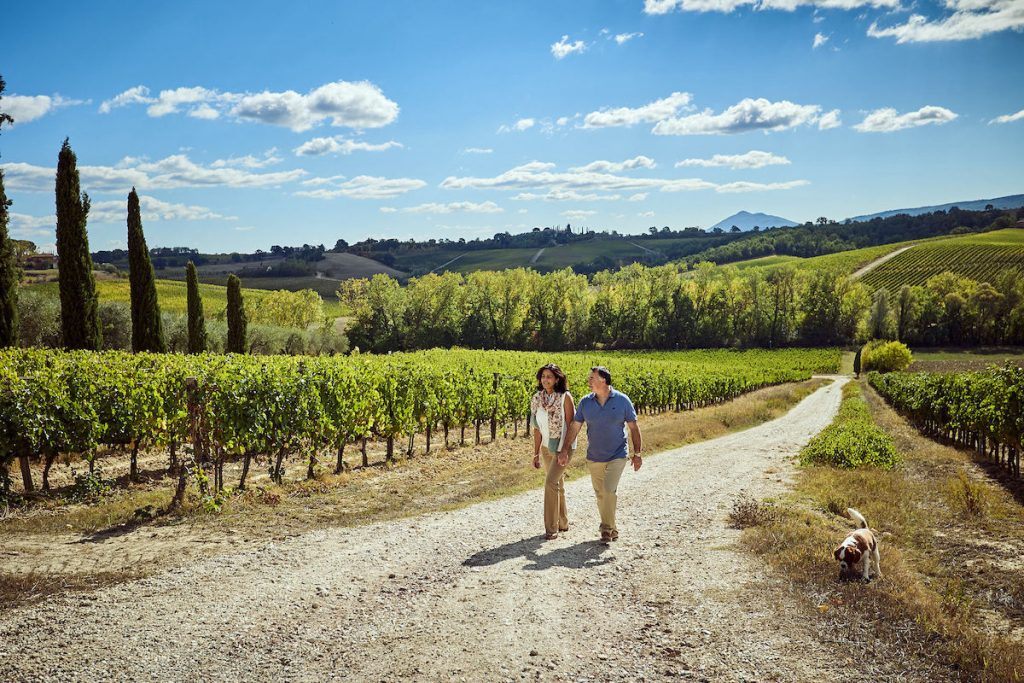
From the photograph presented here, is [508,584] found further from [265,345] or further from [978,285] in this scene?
[978,285]

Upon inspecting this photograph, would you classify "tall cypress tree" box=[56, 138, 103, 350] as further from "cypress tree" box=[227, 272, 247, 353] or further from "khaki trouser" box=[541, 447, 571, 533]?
"khaki trouser" box=[541, 447, 571, 533]

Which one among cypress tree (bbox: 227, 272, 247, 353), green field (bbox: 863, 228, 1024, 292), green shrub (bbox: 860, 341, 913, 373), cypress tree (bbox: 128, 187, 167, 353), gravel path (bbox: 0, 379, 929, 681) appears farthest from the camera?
green field (bbox: 863, 228, 1024, 292)

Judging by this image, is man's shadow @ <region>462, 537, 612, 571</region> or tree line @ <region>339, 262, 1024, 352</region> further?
tree line @ <region>339, 262, 1024, 352</region>

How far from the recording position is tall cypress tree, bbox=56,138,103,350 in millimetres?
25562

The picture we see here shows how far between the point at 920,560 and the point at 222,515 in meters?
10.6

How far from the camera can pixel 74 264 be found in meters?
25.9

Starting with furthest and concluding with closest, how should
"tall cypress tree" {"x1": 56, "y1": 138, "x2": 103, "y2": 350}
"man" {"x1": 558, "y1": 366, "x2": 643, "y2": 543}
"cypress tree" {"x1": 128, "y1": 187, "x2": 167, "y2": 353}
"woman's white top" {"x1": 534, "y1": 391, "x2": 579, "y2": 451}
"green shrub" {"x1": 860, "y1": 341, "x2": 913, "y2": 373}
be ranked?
1. "green shrub" {"x1": 860, "y1": 341, "x2": 913, "y2": 373}
2. "cypress tree" {"x1": 128, "y1": 187, "x2": 167, "y2": 353}
3. "tall cypress tree" {"x1": 56, "y1": 138, "x2": 103, "y2": 350}
4. "woman's white top" {"x1": 534, "y1": 391, "x2": 579, "y2": 451}
5. "man" {"x1": 558, "y1": 366, "x2": 643, "y2": 543}

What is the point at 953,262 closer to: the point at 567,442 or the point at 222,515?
the point at 567,442

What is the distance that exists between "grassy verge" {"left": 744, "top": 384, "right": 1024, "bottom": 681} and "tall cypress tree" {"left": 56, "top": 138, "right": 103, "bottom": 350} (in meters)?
26.1

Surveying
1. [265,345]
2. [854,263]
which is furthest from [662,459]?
[854,263]

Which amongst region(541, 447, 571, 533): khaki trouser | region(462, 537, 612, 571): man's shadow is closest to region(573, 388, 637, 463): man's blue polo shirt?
region(541, 447, 571, 533): khaki trouser

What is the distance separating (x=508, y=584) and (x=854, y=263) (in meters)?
154

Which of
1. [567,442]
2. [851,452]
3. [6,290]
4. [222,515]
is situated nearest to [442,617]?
[567,442]

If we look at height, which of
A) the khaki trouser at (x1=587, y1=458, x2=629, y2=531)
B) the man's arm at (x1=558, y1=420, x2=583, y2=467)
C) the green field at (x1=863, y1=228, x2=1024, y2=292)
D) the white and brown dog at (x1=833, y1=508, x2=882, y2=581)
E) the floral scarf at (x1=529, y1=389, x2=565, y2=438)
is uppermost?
the green field at (x1=863, y1=228, x2=1024, y2=292)
